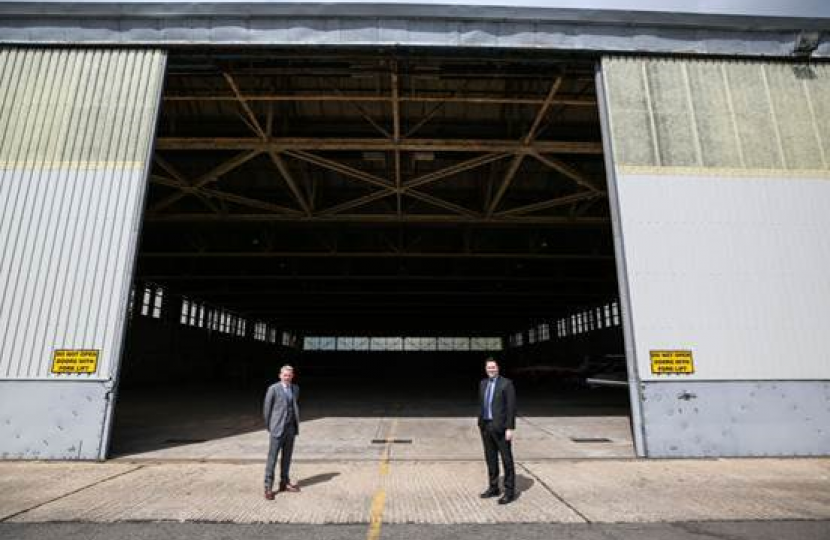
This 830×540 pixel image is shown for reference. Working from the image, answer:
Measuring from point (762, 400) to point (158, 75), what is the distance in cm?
1378

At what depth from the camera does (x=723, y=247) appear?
8.98 metres

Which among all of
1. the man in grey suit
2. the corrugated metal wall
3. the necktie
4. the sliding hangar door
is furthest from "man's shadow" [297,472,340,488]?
the corrugated metal wall

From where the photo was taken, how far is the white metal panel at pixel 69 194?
26.7ft

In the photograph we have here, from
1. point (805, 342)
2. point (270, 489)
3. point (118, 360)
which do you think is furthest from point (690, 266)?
point (118, 360)

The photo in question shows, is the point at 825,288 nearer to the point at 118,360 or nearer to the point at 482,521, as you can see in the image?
the point at 482,521

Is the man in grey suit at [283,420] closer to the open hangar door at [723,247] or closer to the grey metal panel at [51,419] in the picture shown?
the grey metal panel at [51,419]

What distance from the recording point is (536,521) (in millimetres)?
4949

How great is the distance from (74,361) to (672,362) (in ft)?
36.0

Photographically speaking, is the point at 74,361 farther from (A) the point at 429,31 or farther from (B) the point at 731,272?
(B) the point at 731,272

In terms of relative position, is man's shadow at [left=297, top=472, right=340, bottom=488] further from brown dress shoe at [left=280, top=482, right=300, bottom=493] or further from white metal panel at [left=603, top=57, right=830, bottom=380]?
white metal panel at [left=603, top=57, right=830, bottom=380]

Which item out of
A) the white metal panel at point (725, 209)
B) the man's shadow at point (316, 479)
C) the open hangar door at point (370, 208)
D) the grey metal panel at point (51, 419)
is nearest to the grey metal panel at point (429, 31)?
the open hangar door at point (370, 208)

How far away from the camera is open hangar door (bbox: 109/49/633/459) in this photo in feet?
35.1

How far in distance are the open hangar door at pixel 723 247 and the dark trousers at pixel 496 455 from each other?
12.9 ft

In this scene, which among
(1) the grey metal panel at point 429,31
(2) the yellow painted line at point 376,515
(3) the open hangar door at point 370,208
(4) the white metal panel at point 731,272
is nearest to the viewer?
(2) the yellow painted line at point 376,515
